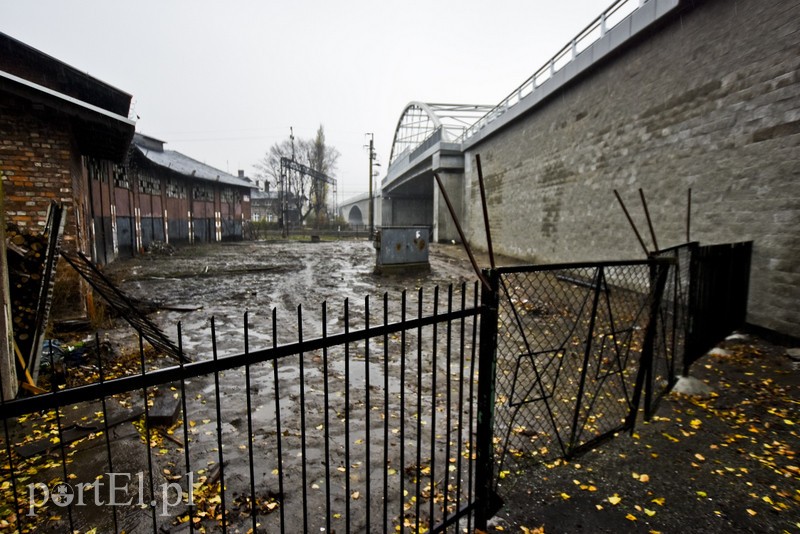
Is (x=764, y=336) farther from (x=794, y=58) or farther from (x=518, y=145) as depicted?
(x=518, y=145)

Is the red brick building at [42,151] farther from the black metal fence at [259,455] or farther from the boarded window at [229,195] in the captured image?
the boarded window at [229,195]

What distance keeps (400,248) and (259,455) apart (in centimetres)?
1044

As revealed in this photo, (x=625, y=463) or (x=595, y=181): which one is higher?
(x=595, y=181)

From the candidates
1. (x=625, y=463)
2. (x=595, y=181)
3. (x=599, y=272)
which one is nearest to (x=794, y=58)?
(x=595, y=181)

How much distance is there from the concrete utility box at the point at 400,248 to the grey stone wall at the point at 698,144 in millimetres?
4998

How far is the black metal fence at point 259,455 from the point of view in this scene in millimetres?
1913

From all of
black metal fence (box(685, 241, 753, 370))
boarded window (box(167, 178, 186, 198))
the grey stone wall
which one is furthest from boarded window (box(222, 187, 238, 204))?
black metal fence (box(685, 241, 753, 370))

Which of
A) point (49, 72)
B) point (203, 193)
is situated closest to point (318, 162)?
point (203, 193)

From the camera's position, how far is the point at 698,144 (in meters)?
7.98

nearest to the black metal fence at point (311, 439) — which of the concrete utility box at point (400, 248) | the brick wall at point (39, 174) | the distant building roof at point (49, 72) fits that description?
the brick wall at point (39, 174)

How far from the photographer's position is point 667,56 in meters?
8.91

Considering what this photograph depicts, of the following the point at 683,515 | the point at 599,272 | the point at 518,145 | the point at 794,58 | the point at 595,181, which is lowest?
the point at 683,515

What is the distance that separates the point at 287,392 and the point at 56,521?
2246 mm

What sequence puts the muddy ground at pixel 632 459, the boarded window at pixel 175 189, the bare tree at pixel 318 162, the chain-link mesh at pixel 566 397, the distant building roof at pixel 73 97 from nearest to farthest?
the muddy ground at pixel 632 459, the chain-link mesh at pixel 566 397, the distant building roof at pixel 73 97, the boarded window at pixel 175 189, the bare tree at pixel 318 162
